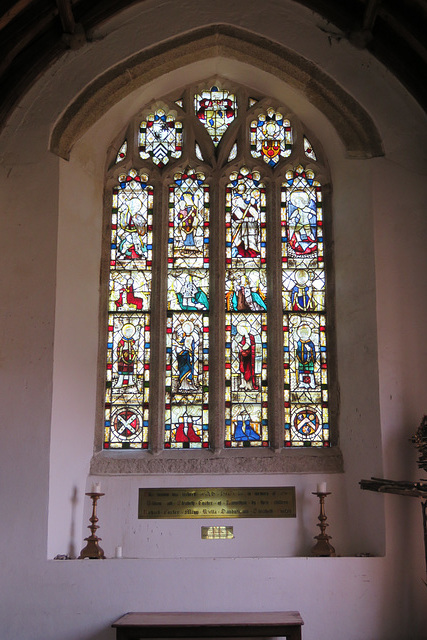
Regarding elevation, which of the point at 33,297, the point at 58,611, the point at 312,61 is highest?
the point at 312,61

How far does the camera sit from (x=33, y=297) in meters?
6.29

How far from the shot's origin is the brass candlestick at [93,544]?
600 centimetres

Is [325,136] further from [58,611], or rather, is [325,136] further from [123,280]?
[58,611]

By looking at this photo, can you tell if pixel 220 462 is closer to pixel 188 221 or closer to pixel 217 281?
pixel 217 281

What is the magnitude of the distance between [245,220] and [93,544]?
2949 millimetres

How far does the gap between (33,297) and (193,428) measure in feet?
5.36

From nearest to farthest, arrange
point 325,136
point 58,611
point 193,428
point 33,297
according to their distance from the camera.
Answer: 1. point 58,611
2. point 33,297
3. point 193,428
4. point 325,136

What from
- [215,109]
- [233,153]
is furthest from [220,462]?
[215,109]

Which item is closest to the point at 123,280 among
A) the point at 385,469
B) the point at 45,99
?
the point at 45,99

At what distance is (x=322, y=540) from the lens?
240 inches

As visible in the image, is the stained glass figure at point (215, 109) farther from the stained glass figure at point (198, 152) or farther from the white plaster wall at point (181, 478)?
the white plaster wall at point (181, 478)

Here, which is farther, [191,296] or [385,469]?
[191,296]

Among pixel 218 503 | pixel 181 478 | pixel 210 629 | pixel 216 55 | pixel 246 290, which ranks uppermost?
pixel 216 55

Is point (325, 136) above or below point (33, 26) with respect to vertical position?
below
